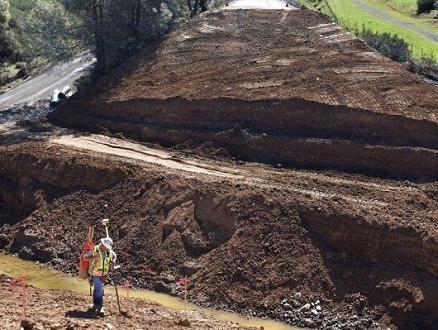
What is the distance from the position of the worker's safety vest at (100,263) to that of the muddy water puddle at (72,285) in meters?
5.69

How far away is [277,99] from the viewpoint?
1001 inches

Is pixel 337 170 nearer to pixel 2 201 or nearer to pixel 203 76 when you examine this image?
pixel 203 76

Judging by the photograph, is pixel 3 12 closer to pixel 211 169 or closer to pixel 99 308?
pixel 211 169

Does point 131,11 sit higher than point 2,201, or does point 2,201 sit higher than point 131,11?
point 131,11

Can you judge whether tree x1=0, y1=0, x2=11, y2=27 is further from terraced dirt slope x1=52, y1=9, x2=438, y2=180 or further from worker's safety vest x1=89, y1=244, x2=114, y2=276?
worker's safety vest x1=89, y1=244, x2=114, y2=276

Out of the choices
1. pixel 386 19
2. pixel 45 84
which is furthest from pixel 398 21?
pixel 45 84

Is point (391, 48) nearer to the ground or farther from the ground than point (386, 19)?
farther from the ground

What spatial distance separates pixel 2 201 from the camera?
24.2m

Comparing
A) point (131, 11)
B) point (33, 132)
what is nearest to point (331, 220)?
point (33, 132)

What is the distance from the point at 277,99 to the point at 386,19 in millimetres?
20644

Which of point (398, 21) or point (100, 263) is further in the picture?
point (398, 21)

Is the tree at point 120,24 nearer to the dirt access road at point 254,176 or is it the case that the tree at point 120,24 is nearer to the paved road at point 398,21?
the dirt access road at point 254,176

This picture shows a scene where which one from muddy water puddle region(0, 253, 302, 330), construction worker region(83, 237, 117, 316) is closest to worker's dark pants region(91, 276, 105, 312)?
construction worker region(83, 237, 117, 316)

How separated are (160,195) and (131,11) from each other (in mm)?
13889
